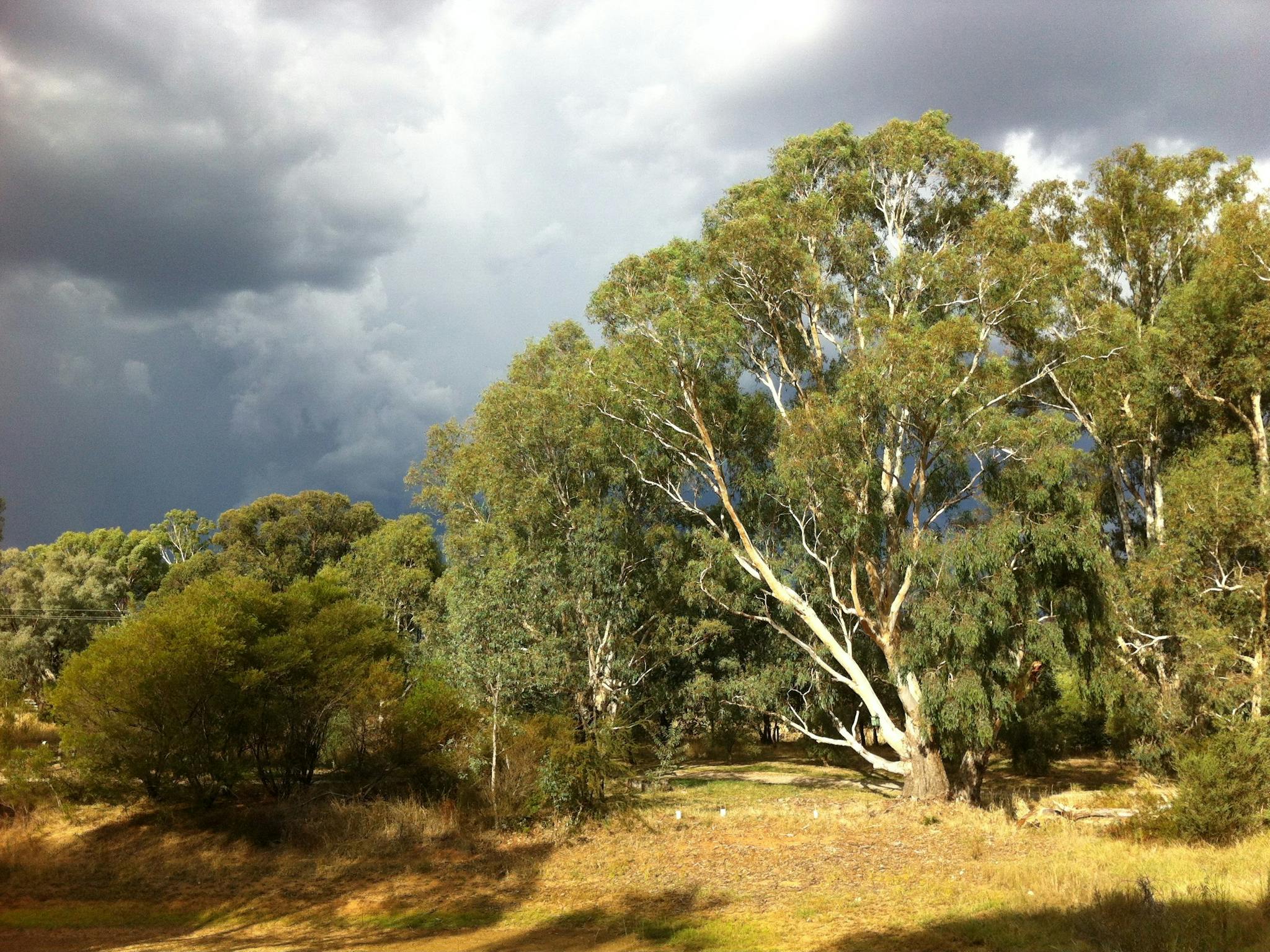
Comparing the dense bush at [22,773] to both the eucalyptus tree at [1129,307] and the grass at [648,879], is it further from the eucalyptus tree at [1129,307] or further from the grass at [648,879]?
the eucalyptus tree at [1129,307]

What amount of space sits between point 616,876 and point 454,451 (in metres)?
22.9

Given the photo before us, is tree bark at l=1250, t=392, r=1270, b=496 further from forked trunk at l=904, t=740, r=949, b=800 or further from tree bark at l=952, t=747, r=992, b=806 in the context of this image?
forked trunk at l=904, t=740, r=949, b=800

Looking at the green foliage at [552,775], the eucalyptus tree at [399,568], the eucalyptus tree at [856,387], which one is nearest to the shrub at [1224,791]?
the eucalyptus tree at [856,387]

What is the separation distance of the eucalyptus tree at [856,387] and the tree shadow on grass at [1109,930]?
27.4ft

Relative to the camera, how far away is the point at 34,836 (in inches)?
679

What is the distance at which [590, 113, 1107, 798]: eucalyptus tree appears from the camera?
1956cm

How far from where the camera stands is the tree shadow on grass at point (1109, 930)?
27.9 ft

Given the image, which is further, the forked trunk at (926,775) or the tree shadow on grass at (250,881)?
the forked trunk at (926,775)

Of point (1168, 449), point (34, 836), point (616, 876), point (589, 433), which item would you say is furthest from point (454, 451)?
point (1168, 449)

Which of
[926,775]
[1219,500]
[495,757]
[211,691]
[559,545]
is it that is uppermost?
[559,545]

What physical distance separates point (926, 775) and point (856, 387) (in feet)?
30.4

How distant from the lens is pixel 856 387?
1991cm

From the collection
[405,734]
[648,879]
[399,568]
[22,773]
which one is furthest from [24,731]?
[399,568]

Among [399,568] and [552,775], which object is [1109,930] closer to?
[552,775]
